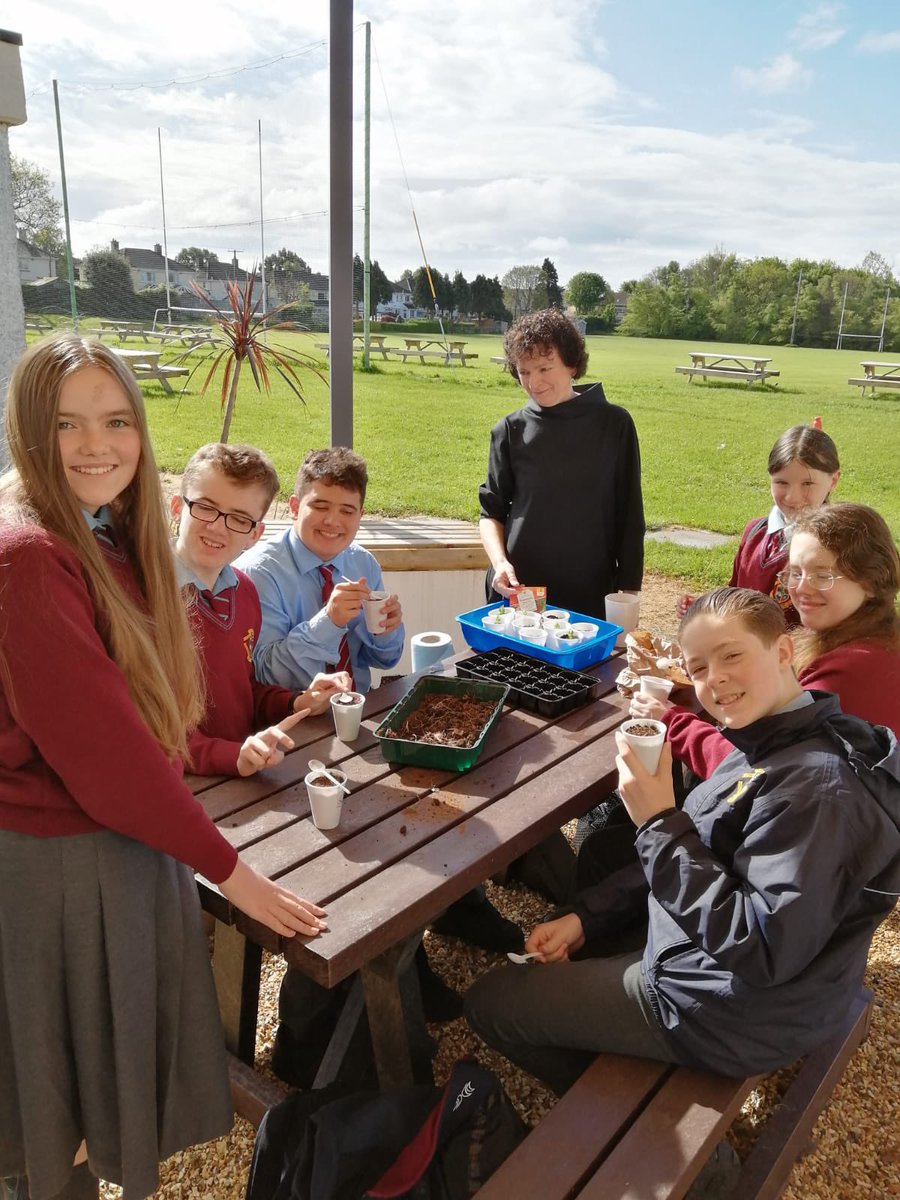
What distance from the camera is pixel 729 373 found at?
1686cm

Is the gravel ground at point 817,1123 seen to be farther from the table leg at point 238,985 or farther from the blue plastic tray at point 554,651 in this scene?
the blue plastic tray at point 554,651

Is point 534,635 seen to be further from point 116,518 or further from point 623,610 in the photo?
point 116,518

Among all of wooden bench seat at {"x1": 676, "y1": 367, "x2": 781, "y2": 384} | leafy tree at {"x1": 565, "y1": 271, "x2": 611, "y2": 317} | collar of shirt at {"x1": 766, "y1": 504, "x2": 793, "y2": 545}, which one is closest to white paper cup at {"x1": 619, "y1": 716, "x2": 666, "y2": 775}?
collar of shirt at {"x1": 766, "y1": 504, "x2": 793, "y2": 545}

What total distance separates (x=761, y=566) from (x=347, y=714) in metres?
1.62

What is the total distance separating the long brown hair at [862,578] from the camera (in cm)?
204

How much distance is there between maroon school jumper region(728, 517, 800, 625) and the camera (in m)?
2.73

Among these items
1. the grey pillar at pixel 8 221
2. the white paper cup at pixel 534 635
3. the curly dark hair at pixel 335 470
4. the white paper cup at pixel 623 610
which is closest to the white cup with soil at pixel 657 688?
the white paper cup at pixel 534 635

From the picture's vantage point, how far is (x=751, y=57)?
8.60 m

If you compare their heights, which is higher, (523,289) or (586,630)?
(523,289)

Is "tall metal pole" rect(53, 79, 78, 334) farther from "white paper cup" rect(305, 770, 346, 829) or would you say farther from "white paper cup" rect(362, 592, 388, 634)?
"white paper cup" rect(305, 770, 346, 829)

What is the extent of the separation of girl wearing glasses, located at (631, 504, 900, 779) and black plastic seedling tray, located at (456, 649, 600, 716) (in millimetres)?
300

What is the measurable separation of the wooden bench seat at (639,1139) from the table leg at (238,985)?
0.82 metres

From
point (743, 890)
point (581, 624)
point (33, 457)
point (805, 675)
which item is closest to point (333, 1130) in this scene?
point (743, 890)

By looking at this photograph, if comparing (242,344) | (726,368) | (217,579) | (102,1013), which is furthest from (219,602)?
(726,368)
